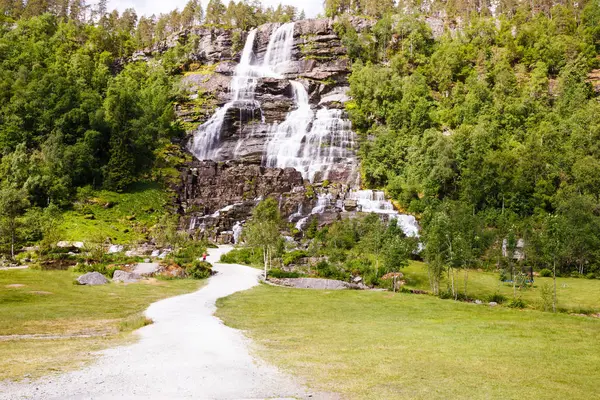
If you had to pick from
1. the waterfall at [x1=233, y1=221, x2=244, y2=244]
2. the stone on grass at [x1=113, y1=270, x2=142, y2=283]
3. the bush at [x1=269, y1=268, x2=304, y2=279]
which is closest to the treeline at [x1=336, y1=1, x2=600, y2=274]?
the bush at [x1=269, y1=268, x2=304, y2=279]

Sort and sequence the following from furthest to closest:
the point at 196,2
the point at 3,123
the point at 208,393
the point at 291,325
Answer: the point at 196,2 → the point at 3,123 → the point at 291,325 → the point at 208,393

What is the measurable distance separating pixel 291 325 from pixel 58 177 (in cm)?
6453

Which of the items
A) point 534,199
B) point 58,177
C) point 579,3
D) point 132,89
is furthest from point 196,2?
point 534,199

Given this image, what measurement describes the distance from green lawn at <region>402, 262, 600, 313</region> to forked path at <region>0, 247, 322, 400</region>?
24373mm

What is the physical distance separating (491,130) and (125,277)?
64.2 m

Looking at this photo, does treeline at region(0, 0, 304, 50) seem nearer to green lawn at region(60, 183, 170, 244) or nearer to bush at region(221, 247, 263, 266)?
green lawn at region(60, 183, 170, 244)

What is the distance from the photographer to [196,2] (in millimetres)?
→ 153875

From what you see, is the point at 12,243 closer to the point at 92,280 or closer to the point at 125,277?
the point at 125,277

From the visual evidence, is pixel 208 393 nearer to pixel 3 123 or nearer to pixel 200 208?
pixel 200 208

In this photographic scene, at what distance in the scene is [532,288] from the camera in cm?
3781

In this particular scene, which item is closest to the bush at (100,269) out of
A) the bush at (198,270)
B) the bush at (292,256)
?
the bush at (198,270)

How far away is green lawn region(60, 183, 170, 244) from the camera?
191ft

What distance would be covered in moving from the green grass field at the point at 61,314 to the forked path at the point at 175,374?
108 centimetres

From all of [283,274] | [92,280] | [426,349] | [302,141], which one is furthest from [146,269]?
[302,141]
